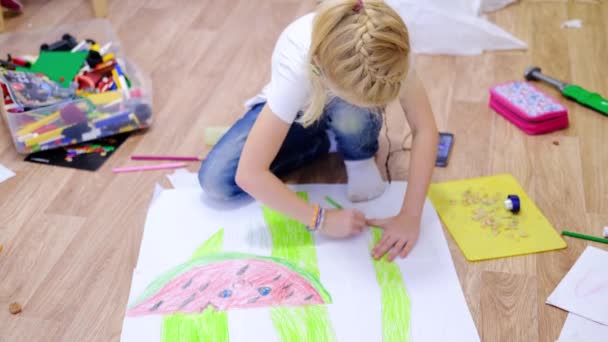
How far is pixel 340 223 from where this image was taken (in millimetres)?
1107

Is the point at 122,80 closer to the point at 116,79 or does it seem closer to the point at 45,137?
the point at 116,79

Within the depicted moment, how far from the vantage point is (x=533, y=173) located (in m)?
1.31

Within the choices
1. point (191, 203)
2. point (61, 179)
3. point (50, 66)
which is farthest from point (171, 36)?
point (191, 203)

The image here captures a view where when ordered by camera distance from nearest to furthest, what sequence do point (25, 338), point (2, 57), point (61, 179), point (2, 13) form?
point (25, 338)
point (61, 179)
point (2, 57)
point (2, 13)

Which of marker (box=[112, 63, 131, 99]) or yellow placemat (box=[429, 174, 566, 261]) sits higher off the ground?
marker (box=[112, 63, 131, 99])

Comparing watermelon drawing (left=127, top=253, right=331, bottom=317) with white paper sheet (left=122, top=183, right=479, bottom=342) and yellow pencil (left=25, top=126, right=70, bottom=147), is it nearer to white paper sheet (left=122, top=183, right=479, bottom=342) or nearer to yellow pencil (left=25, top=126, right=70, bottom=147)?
white paper sheet (left=122, top=183, right=479, bottom=342)

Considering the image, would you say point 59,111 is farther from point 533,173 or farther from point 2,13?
point 533,173

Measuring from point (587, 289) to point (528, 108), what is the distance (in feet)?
1.72

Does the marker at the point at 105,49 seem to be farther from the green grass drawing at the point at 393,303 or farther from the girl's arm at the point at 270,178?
the green grass drawing at the point at 393,303

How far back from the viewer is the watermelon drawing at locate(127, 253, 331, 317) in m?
1.02

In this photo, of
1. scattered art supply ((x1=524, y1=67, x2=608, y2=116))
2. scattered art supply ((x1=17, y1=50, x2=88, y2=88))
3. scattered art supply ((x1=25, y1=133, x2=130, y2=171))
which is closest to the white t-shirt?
scattered art supply ((x1=25, y1=133, x2=130, y2=171))

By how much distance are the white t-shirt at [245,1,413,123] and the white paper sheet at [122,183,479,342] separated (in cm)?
26

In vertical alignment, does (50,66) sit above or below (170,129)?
above

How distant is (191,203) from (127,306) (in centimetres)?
27
